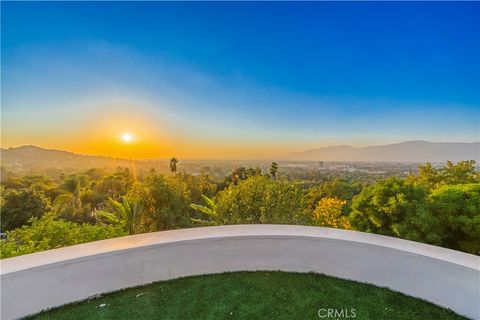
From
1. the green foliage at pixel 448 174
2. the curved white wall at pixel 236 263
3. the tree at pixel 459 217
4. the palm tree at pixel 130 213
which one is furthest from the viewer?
the palm tree at pixel 130 213

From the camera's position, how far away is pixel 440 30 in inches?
255

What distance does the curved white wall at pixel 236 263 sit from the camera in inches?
97.3

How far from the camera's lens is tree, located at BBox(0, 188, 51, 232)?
20759 mm

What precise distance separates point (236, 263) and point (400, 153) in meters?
16.5

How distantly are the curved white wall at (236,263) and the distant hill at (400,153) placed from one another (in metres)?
7.65

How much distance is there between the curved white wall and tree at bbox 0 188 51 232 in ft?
76.4

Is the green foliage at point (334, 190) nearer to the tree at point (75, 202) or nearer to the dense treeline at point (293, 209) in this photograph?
the dense treeline at point (293, 209)

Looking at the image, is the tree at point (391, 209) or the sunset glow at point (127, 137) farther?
the sunset glow at point (127, 137)

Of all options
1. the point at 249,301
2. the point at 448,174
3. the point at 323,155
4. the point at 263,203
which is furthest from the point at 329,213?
the point at 323,155

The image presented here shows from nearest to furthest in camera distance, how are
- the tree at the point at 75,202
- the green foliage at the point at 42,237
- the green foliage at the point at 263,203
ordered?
the green foliage at the point at 42,237 < the green foliage at the point at 263,203 < the tree at the point at 75,202

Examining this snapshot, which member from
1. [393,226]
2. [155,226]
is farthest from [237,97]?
[393,226]

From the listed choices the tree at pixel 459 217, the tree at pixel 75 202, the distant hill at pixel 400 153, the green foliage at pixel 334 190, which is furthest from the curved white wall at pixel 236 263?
the tree at pixel 75 202

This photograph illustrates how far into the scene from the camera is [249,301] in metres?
2.78

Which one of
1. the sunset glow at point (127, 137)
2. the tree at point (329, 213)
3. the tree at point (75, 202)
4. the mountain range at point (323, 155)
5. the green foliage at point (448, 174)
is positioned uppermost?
the sunset glow at point (127, 137)
